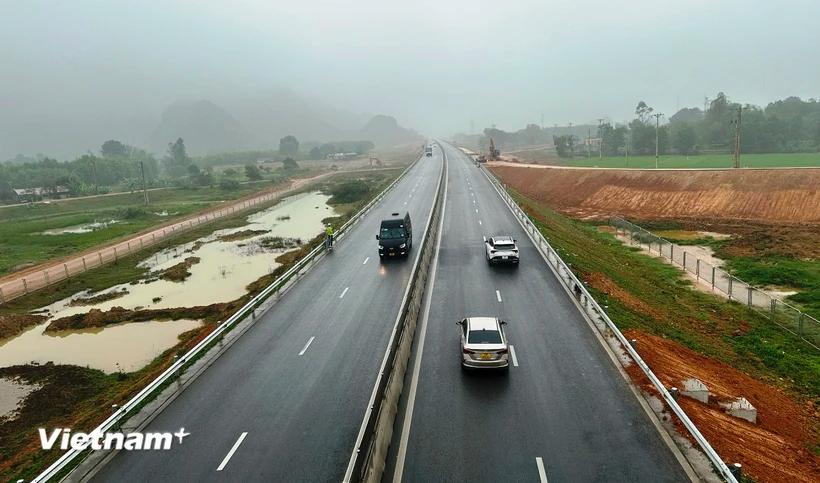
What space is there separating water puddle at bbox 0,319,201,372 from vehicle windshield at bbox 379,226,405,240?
538 inches

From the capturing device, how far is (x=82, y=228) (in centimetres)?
8075

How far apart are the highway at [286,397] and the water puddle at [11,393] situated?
370 inches

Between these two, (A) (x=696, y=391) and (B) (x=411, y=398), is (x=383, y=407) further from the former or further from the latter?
(A) (x=696, y=391)

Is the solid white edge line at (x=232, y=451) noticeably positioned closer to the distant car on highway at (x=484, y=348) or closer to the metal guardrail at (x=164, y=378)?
the metal guardrail at (x=164, y=378)

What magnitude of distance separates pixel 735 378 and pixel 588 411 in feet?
31.6

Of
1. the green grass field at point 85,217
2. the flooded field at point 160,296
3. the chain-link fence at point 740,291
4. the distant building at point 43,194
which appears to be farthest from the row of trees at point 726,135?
the distant building at point 43,194

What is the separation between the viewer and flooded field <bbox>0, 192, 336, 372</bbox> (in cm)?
2877

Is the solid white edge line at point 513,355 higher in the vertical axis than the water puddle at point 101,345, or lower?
higher

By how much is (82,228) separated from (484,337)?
81805mm

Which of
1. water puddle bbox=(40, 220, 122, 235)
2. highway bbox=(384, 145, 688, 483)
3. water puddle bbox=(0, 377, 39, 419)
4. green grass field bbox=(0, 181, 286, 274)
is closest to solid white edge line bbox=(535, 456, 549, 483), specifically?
highway bbox=(384, 145, 688, 483)

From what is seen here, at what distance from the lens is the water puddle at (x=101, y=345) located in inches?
1086

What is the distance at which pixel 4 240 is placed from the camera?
7000 cm

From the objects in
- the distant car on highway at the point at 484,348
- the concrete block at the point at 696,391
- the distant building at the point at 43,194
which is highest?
the distant building at the point at 43,194

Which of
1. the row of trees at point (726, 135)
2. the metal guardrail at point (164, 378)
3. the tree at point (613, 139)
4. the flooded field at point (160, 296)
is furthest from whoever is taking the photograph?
the tree at point (613, 139)
